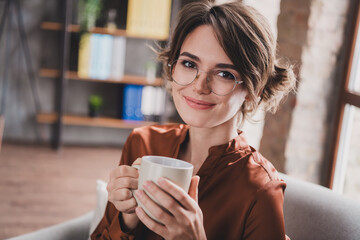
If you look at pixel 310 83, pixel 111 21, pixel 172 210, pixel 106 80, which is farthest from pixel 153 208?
pixel 111 21

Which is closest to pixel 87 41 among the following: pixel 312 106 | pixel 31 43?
pixel 31 43

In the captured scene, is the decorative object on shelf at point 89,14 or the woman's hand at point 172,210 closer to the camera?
the woman's hand at point 172,210

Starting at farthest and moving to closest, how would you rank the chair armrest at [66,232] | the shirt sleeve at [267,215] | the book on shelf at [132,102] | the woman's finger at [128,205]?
the book on shelf at [132,102], the chair armrest at [66,232], the shirt sleeve at [267,215], the woman's finger at [128,205]

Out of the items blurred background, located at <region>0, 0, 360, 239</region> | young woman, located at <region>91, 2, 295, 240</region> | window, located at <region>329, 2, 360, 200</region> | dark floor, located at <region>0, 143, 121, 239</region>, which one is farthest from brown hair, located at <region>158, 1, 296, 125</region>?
dark floor, located at <region>0, 143, 121, 239</region>

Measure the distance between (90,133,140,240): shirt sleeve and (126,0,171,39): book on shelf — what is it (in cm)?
270

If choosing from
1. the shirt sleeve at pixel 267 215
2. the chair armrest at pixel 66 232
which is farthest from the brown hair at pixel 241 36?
the chair armrest at pixel 66 232

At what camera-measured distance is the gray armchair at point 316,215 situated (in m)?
1.00

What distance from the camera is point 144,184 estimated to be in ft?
2.35

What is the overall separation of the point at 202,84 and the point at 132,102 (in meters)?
2.99

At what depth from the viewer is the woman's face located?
3.21 feet

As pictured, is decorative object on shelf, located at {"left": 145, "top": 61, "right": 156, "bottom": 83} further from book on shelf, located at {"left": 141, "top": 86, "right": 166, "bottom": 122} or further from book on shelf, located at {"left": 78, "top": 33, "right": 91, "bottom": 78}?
book on shelf, located at {"left": 78, "top": 33, "right": 91, "bottom": 78}

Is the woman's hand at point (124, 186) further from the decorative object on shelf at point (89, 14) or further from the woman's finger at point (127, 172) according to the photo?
the decorative object on shelf at point (89, 14)

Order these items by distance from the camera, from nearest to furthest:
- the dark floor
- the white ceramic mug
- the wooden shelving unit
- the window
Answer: the white ceramic mug
the window
the dark floor
the wooden shelving unit

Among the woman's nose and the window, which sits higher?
the woman's nose
